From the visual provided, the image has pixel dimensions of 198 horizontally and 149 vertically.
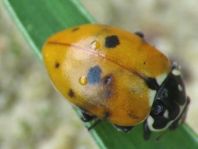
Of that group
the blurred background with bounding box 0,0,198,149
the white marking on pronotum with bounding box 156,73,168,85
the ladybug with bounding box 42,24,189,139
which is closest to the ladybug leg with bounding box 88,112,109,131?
the ladybug with bounding box 42,24,189,139

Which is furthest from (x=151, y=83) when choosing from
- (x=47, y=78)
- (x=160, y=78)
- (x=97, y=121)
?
(x=47, y=78)

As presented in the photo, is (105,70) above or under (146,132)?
above

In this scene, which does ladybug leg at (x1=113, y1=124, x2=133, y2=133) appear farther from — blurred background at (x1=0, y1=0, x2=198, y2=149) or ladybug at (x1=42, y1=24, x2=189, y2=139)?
blurred background at (x1=0, y1=0, x2=198, y2=149)

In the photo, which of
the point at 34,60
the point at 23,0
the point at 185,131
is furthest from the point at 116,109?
the point at 34,60

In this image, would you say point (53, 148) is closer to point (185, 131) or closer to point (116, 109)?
point (116, 109)

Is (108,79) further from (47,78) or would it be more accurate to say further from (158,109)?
(47,78)

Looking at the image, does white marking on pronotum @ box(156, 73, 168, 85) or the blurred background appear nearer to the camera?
white marking on pronotum @ box(156, 73, 168, 85)
